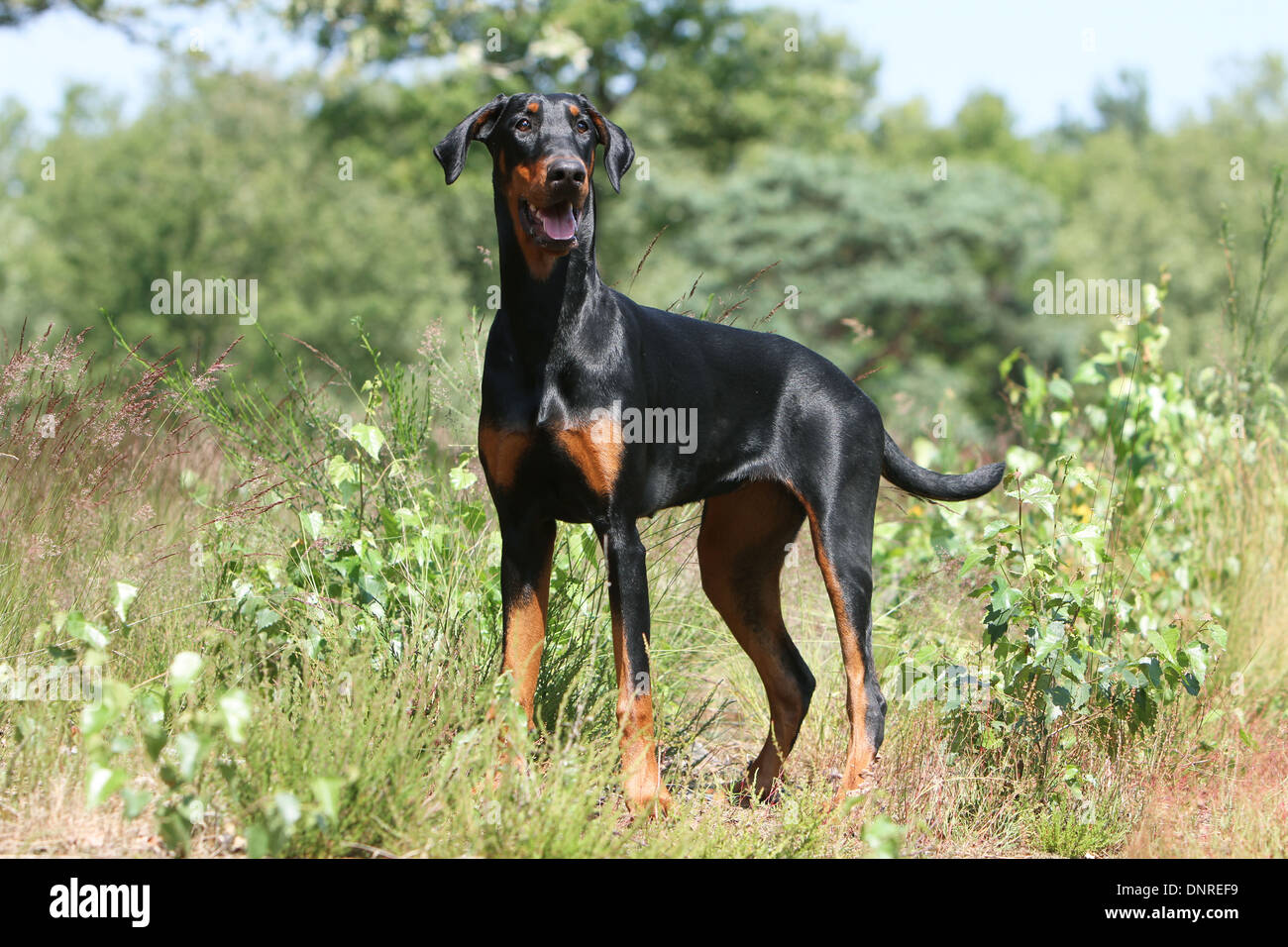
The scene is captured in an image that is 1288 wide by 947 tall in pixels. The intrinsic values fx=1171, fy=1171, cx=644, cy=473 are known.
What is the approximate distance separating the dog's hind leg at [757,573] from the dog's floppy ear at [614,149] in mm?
1292

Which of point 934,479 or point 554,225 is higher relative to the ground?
point 554,225

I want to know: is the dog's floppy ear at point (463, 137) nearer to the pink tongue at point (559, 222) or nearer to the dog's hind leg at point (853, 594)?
the pink tongue at point (559, 222)

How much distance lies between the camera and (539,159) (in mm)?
3609

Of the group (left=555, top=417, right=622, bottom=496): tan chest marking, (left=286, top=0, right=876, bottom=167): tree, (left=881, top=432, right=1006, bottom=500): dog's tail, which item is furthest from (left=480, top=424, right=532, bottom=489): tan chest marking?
(left=286, top=0, right=876, bottom=167): tree

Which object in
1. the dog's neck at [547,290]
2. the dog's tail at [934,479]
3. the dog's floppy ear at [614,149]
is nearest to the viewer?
the dog's neck at [547,290]

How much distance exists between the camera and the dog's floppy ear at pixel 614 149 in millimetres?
4035

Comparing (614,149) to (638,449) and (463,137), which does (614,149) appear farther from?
(638,449)

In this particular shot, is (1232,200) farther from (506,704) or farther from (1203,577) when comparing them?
(506,704)

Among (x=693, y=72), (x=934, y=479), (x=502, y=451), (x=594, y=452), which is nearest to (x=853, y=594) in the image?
(x=934, y=479)

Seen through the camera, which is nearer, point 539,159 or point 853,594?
point 539,159

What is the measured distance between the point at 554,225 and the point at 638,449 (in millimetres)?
759

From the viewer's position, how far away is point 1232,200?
127 ft

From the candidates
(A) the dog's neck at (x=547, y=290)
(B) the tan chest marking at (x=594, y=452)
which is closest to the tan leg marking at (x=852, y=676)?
(B) the tan chest marking at (x=594, y=452)

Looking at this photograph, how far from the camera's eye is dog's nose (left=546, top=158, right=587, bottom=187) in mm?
3471
